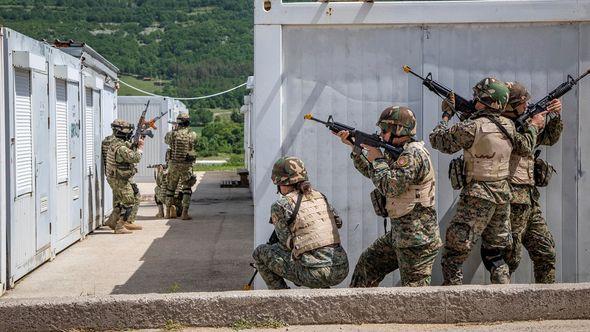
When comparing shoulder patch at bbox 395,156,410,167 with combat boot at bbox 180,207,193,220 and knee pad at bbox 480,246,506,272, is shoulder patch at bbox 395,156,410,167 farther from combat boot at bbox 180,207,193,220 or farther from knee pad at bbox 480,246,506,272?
combat boot at bbox 180,207,193,220

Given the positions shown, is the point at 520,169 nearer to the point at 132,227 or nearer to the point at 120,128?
the point at 120,128

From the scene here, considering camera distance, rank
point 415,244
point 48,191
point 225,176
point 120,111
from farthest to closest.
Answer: point 225,176
point 120,111
point 48,191
point 415,244

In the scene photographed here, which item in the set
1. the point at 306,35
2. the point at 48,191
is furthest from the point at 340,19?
the point at 48,191

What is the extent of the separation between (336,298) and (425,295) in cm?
61

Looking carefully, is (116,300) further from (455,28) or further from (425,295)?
(455,28)

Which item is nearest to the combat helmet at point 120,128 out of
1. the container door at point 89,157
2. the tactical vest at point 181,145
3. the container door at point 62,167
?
the container door at point 89,157

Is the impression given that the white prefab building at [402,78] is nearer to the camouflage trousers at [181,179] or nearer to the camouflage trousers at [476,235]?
the camouflage trousers at [476,235]

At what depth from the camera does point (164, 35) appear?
102188 millimetres

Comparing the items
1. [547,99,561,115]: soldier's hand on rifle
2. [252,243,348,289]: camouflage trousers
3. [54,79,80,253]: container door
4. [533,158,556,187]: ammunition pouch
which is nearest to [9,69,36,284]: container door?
[54,79,80,253]: container door

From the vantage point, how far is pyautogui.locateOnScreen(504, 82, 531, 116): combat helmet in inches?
279

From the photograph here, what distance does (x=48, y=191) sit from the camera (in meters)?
9.90

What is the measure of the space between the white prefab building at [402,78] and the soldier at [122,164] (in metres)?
5.32

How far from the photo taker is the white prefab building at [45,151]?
8.12 m

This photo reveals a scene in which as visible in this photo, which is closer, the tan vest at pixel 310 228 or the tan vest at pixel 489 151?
the tan vest at pixel 310 228
